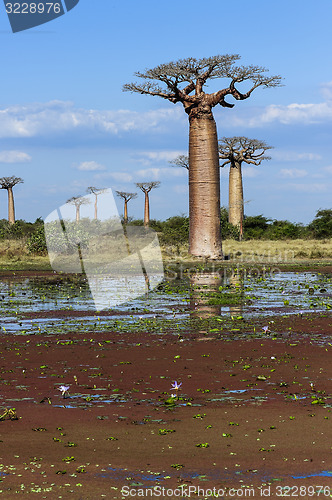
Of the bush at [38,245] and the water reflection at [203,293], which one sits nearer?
the water reflection at [203,293]

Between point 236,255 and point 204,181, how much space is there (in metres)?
4.84

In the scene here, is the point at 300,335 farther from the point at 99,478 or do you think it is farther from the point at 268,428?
the point at 99,478

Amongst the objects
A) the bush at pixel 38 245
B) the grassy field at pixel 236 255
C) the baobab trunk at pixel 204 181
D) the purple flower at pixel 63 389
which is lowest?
the purple flower at pixel 63 389

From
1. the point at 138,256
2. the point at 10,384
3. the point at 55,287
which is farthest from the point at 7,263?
the point at 10,384

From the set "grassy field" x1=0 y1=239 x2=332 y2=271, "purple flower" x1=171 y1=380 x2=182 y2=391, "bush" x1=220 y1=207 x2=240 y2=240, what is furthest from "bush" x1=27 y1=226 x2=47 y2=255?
"purple flower" x1=171 y1=380 x2=182 y2=391

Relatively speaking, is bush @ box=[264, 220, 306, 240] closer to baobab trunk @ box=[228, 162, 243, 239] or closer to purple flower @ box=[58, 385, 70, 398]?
baobab trunk @ box=[228, 162, 243, 239]

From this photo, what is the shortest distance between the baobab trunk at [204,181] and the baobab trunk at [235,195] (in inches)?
686

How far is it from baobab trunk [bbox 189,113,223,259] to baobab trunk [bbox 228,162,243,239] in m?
17.4

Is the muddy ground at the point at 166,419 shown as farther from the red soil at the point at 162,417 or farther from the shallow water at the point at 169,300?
the shallow water at the point at 169,300

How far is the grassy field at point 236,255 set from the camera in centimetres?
2078

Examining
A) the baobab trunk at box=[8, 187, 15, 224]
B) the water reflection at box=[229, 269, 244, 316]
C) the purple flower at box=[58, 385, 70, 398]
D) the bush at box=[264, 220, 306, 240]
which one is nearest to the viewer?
the purple flower at box=[58, 385, 70, 398]

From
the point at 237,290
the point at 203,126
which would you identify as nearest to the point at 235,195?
the point at 203,126

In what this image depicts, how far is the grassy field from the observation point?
20.8 metres

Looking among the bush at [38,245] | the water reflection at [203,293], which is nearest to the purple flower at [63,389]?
the water reflection at [203,293]
